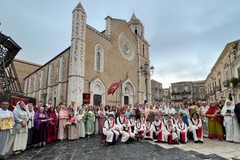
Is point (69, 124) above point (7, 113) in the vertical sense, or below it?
below

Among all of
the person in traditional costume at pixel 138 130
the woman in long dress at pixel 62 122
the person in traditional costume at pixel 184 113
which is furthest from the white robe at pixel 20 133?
the person in traditional costume at pixel 184 113

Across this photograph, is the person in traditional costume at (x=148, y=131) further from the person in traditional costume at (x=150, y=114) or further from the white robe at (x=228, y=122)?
the white robe at (x=228, y=122)

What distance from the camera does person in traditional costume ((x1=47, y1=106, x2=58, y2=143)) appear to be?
6.43 metres

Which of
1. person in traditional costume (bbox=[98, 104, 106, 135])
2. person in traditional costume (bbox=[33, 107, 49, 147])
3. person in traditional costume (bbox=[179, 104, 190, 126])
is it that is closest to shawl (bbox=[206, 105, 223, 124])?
person in traditional costume (bbox=[179, 104, 190, 126])

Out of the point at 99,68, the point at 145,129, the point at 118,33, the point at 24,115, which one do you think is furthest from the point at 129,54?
the point at 24,115

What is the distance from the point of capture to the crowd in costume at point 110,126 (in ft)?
16.5

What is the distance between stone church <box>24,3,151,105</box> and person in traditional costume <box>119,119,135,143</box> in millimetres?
7152

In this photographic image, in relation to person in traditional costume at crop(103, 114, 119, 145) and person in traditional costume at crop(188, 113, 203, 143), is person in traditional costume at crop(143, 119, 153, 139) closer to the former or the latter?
person in traditional costume at crop(103, 114, 119, 145)

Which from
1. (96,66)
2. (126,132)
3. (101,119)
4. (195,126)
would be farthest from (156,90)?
(126,132)

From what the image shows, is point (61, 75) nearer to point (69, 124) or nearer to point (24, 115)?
point (69, 124)

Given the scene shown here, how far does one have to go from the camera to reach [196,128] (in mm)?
6285

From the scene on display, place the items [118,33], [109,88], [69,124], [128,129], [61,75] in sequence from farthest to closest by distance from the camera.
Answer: [118,33] < [109,88] < [61,75] < [69,124] < [128,129]

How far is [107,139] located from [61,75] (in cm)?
1096

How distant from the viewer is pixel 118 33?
19.8 metres
